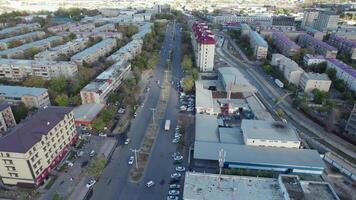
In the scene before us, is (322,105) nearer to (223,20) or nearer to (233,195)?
(233,195)

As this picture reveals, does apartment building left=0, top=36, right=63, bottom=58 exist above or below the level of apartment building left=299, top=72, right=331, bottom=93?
above

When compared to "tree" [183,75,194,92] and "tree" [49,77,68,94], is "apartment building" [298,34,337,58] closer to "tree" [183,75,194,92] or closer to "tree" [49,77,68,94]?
"tree" [183,75,194,92]

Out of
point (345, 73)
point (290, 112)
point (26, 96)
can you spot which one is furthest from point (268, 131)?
point (26, 96)

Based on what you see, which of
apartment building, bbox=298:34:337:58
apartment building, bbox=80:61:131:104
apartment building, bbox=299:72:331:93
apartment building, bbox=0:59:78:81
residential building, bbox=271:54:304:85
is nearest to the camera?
apartment building, bbox=80:61:131:104

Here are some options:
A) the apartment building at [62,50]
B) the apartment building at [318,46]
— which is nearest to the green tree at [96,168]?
the apartment building at [62,50]

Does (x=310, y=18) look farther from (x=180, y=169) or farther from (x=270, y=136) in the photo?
(x=180, y=169)

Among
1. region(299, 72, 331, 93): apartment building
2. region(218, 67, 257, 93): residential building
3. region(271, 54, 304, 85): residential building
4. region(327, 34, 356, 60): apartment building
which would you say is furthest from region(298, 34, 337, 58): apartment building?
region(218, 67, 257, 93): residential building

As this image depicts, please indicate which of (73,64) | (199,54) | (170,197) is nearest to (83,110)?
(73,64)
